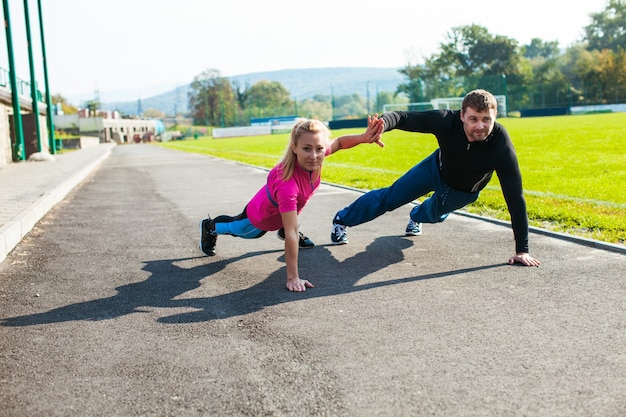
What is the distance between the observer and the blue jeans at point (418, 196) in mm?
5699

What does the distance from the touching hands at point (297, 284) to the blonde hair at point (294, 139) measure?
2.50ft

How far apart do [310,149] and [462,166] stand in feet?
4.60

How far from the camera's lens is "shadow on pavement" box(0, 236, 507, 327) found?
4.13m

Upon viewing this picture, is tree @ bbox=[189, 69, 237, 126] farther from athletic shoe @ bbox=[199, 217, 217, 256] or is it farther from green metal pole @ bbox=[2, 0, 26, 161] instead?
athletic shoe @ bbox=[199, 217, 217, 256]

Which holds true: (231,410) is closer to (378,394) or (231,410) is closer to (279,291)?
(378,394)

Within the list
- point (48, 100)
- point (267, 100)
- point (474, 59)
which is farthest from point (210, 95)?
point (48, 100)

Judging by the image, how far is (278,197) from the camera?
472 cm

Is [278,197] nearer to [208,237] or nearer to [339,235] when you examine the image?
[208,237]

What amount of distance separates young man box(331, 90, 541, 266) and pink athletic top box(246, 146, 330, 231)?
2.63ft

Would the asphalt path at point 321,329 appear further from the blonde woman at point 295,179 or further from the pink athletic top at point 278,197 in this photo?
the pink athletic top at point 278,197

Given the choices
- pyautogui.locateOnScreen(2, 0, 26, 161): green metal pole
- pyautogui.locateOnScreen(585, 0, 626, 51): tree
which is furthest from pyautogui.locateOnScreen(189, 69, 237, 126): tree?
pyautogui.locateOnScreen(2, 0, 26, 161): green metal pole

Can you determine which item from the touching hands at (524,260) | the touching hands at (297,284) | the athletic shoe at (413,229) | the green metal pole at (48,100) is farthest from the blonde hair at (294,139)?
the green metal pole at (48,100)

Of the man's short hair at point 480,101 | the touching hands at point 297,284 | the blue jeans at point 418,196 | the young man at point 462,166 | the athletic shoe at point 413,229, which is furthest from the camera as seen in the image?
the athletic shoe at point 413,229

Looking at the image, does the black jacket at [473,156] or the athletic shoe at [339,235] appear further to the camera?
the athletic shoe at [339,235]
